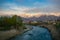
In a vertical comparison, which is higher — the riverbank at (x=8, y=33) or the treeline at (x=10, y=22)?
the treeline at (x=10, y=22)

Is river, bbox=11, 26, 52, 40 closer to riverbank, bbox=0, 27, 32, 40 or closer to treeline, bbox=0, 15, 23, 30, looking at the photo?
riverbank, bbox=0, 27, 32, 40

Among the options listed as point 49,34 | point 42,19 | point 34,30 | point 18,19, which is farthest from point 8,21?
point 49,34

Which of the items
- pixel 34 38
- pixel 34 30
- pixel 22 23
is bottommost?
pixel 34 38

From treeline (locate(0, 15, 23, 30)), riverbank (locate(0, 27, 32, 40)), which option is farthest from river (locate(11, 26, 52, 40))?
treeline (locate(0, 15, 23, 30))

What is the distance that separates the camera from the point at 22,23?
5.34 ft

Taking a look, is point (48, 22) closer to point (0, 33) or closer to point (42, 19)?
point (42, 19)

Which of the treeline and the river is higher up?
the treeline

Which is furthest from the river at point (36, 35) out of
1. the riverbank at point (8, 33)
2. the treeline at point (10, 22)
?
the treeline at point (10, 22)

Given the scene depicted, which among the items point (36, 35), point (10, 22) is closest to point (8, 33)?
point (10, 22)

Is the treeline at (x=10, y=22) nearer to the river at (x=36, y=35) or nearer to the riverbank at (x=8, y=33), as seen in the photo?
the riverbank at (x=8, y=33)

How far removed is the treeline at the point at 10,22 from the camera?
162cm

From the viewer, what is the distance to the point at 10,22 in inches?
63.7

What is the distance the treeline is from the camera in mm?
1615

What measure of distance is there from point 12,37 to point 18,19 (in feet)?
0.97
